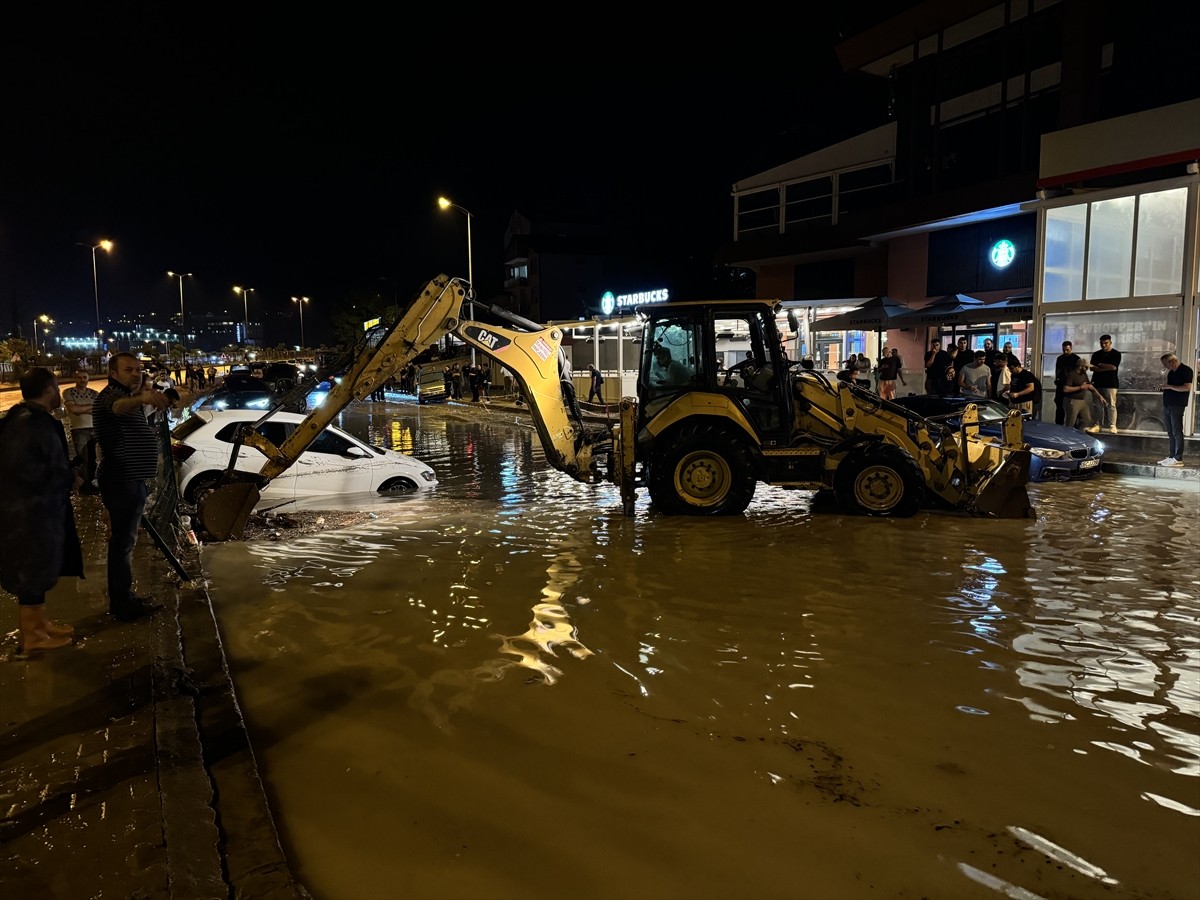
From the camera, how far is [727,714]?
485 cm

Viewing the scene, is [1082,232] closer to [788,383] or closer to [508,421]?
[788,383]

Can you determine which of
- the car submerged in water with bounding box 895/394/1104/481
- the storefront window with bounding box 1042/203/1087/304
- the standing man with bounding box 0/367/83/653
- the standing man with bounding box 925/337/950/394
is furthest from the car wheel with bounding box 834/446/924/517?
the storefront window with bounding box 1042/203/1087/304

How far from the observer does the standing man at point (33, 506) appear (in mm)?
5570

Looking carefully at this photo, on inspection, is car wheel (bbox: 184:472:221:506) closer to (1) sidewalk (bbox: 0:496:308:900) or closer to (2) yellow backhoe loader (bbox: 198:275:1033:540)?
(2) yellow backhoe loader (bbox: 198:275:1033:540)

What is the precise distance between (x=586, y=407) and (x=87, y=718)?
8.53m

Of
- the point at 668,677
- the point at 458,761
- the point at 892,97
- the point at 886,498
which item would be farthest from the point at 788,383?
the point at 892,97

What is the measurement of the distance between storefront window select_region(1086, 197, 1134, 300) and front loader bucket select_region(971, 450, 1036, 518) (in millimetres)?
9175

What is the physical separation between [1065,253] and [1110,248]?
2.96 ft

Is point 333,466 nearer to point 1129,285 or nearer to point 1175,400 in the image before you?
point 1175,400

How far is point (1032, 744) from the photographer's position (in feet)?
14.6

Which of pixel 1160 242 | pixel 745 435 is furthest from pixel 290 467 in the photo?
pixel 1160 242

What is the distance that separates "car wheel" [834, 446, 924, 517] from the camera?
10500 mm

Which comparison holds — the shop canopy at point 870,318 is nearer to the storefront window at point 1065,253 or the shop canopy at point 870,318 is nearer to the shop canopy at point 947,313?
the shop canopy at point 947,313

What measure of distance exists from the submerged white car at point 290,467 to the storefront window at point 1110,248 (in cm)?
1430
